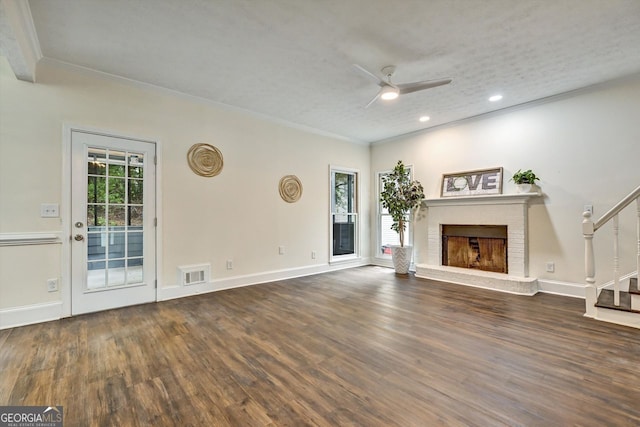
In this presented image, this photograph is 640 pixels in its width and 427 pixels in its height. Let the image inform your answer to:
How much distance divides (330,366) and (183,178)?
10.6ft

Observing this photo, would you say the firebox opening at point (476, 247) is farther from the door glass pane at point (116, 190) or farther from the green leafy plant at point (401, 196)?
the door glass pane at point (116, 190)

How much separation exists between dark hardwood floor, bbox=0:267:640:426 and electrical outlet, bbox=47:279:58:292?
38cm

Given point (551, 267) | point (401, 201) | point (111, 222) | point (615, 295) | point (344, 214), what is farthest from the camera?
point (344, 214)

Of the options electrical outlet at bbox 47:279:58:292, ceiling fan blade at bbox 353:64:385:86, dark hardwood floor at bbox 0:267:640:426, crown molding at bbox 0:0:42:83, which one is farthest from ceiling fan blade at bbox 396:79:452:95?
electrical outlet at bbox 47:279:58:292

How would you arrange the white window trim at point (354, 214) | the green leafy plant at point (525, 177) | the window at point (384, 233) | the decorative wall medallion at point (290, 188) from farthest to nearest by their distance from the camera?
the window at point (384, 233) < the white window trim at point (354, 214) < the decorative wall medallion at point (290, 188) < the green leafy plant at point (525, 177)

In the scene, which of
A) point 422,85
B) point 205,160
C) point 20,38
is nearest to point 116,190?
point 205,160

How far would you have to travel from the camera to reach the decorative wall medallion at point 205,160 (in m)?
4.11

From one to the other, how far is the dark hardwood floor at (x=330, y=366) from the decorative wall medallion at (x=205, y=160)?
1.94 metres

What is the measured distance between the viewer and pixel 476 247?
4.98m

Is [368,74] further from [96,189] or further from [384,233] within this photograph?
[384,233]

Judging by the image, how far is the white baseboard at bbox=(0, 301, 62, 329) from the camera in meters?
2.88

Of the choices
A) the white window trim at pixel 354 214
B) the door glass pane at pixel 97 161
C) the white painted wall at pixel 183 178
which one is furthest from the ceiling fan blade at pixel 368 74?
the door glass pane at pixel 97 161

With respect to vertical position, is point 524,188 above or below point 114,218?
above

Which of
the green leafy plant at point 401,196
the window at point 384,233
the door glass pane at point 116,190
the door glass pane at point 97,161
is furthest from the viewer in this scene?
the window at point 384,233
